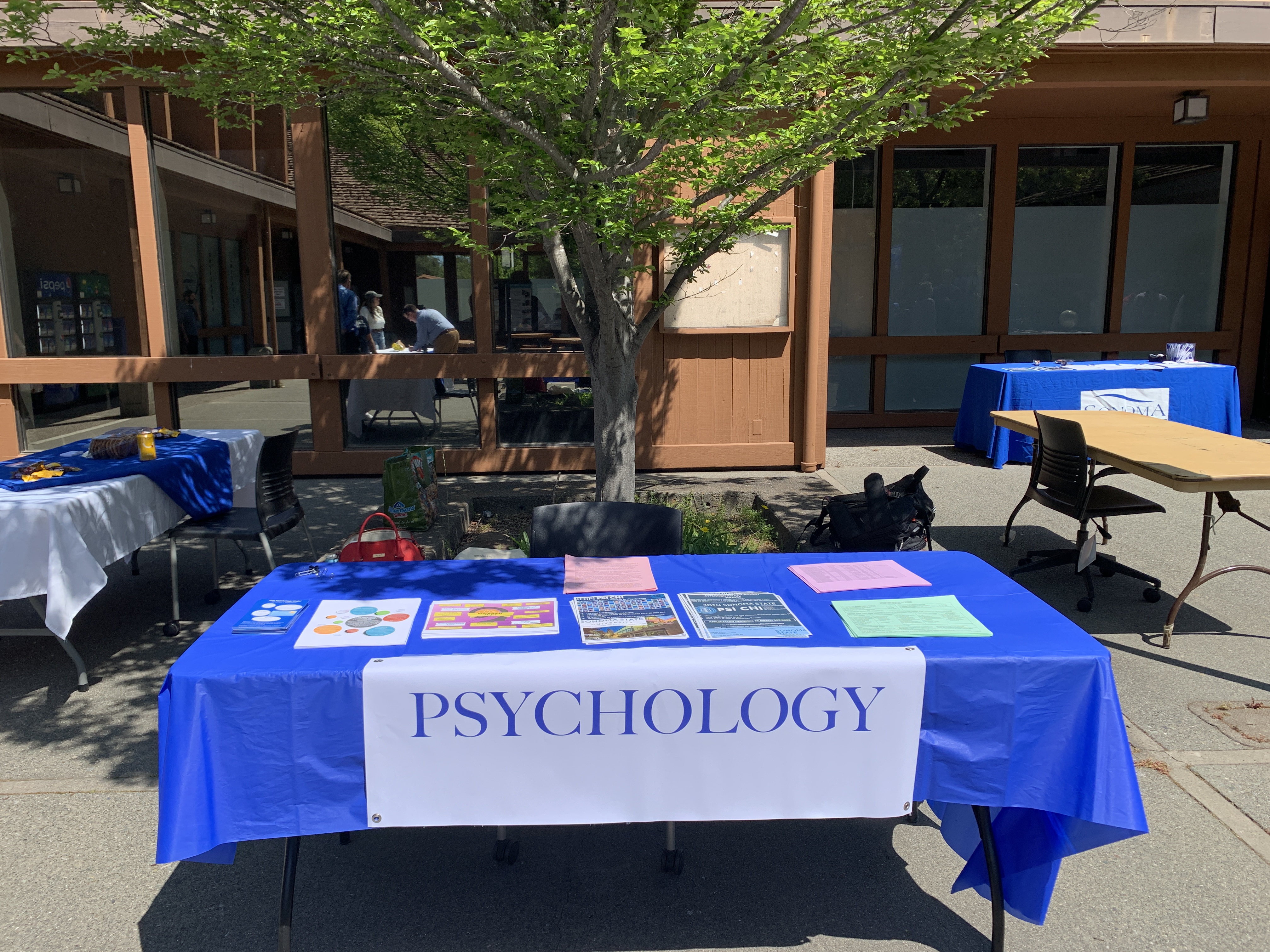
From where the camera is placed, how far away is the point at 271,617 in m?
3.04

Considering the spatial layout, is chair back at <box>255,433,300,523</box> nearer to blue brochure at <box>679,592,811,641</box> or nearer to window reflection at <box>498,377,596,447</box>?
window reflection at <box>498,377,596,447</box>

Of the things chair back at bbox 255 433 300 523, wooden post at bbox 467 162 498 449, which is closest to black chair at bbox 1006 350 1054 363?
wooden post at bbox 467 162 498 449

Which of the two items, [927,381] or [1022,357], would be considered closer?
[1022,357]

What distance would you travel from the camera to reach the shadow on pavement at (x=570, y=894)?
2.95 meters

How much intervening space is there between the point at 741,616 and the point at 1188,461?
11.6 feet

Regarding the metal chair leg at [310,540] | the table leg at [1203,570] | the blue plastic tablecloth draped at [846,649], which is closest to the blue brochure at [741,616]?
the blue plastic tablecloth draped at [846,649]

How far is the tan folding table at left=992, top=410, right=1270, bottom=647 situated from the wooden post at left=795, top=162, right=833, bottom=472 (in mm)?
2821

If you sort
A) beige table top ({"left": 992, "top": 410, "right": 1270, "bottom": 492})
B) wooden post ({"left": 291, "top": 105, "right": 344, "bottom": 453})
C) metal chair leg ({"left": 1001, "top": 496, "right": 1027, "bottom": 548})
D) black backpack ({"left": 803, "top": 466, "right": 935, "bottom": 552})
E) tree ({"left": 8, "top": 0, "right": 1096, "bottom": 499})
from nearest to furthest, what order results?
1. tree ({"left": 8, "top": 0, "right": 1096, "bottom": 499})
2. beige table top ({"left": 992, "top": 410, "right": 1270, "bottom": 492})
3. black backpack ({"left": 803, "top": 466, "right": 935, "bottom": 552})
4. metal chair leg ({"left": 1001, "top": 496, "right": 1027, "bottom": 548})
5. wooden post ({"left": 291, "top": 105, "right": 344, "bottom": 453})

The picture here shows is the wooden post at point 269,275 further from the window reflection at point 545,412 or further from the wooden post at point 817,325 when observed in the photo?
the wooden post at point 817,325

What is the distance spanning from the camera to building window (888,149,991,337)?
12.1m

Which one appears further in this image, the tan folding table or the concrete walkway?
the tan folding table

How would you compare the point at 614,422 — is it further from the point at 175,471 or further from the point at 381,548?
the point at 175,471

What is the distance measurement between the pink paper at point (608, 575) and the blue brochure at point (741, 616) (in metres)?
0.22

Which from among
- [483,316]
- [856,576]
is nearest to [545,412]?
[483,316]
